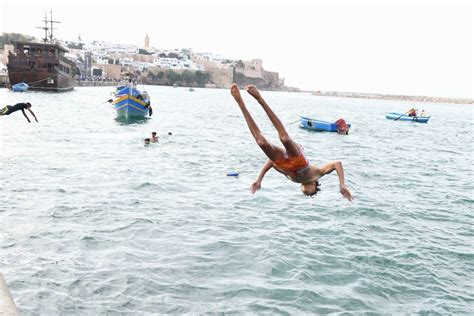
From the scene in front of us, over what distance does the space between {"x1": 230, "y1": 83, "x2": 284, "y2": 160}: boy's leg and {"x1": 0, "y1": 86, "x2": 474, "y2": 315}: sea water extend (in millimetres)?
5940

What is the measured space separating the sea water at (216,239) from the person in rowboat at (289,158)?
5.48m

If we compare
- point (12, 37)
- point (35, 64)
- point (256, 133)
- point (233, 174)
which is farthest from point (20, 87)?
point (12, 37)

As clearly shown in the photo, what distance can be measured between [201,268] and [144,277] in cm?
183

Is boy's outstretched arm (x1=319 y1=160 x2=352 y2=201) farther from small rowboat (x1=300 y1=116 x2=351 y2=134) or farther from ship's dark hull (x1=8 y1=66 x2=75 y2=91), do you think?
ship's dark hull (x1=8 y1=66 x2=75 y2=91)

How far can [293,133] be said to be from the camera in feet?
185

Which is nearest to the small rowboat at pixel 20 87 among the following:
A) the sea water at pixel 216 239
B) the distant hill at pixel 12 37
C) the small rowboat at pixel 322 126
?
the small rowboat at pixel 322 126

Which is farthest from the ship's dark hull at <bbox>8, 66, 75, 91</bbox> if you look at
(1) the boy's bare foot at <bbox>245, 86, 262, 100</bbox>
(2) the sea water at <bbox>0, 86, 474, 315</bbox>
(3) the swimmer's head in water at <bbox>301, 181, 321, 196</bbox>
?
(1) the boy's bare foot at <bbox>245, 86, 262, 100</bbox>

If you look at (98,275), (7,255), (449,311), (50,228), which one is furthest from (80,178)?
(449,311)

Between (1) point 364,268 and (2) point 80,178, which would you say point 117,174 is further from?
(1) point 364,268

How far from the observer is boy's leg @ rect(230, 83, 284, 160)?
6.76 m

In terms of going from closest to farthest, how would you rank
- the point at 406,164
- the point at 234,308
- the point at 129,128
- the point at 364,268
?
1. the point at 234,308
2. the point at 364,268
3. the point at 406,164
4. the point at 129,128

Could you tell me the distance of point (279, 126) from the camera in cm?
680

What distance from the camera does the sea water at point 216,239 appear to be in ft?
40.5

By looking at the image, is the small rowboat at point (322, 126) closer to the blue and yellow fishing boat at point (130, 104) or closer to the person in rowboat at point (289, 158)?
the blue and yellow fishing boat at point (130, 104)
